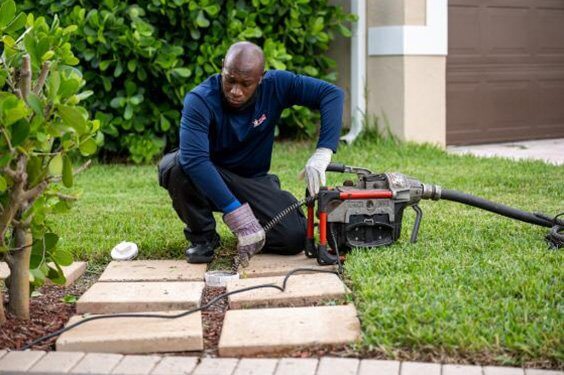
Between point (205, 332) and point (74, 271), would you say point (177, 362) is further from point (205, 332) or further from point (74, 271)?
point (74, 271)

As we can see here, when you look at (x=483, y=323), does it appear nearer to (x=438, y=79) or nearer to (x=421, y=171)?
(x=421, y=171)

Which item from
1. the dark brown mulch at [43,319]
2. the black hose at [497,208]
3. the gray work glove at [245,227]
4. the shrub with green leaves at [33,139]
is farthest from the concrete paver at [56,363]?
the black hose at [497,208]

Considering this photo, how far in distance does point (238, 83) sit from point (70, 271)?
4.07 feet

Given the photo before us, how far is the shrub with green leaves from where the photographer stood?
11.6 feet

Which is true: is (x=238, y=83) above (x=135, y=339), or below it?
above

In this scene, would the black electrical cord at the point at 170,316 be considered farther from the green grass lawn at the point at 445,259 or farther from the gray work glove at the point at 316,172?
the gray work glove at the point at 316,172

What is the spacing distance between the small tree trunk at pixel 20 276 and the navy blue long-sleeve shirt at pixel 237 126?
3.29 ft

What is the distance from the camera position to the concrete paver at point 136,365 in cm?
337

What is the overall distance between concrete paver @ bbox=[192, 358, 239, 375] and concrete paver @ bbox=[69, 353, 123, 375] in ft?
1.01

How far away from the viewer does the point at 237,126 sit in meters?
4.88

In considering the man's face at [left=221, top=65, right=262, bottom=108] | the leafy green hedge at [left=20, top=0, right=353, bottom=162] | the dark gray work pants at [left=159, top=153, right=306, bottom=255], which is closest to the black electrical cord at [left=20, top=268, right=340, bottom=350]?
the dark gray work pants at [left=159, top=153, right=306, bottom=255]

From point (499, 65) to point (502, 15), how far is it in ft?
1.75

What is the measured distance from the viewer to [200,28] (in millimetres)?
8656

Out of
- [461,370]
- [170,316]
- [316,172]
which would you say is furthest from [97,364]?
[316,172]
